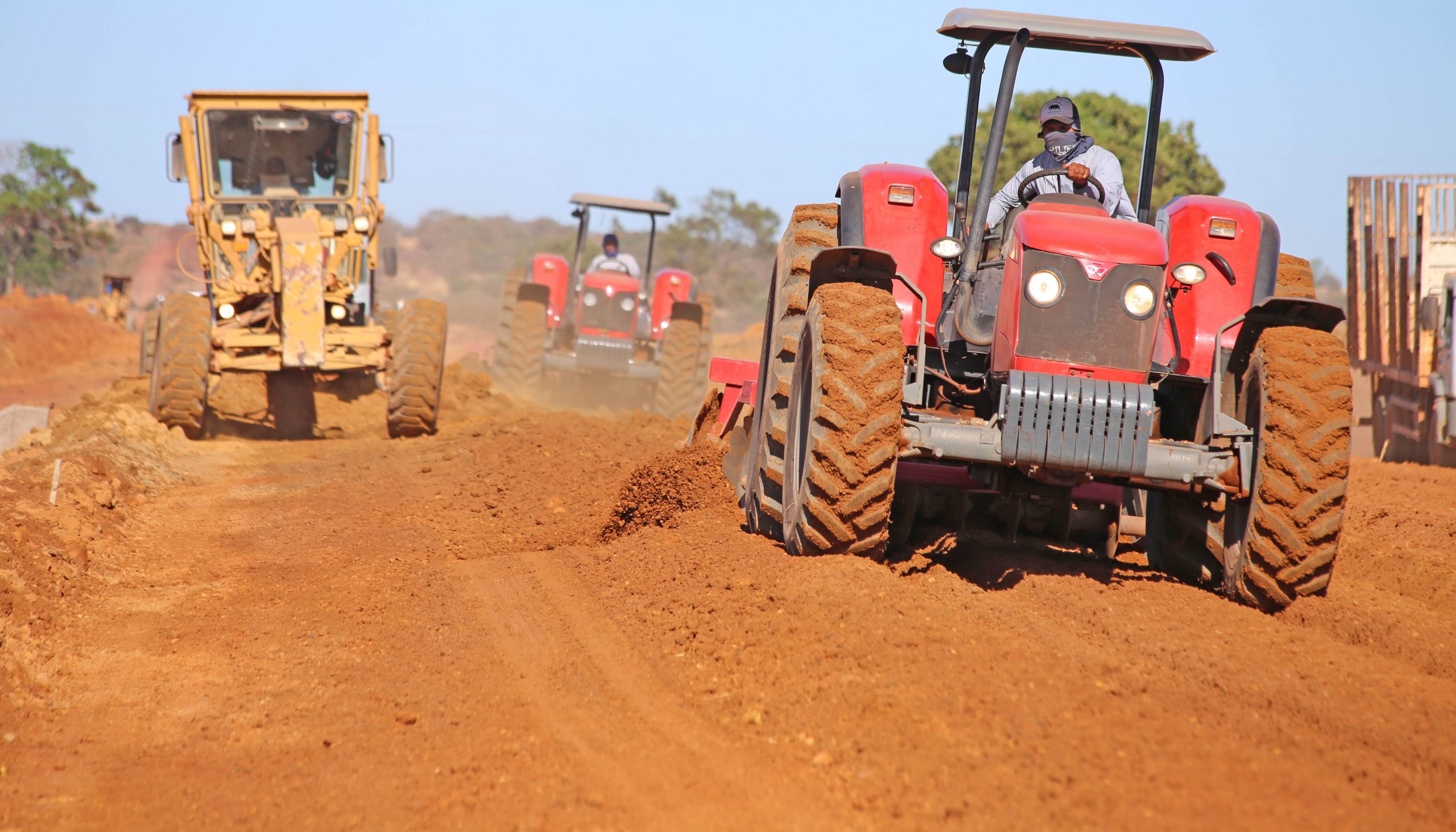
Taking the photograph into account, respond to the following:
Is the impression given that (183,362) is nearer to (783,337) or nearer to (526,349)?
(526,349)

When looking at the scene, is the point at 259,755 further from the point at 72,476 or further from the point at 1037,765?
the point at 72,476

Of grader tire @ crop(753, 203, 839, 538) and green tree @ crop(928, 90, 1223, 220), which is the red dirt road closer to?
grader tire @ crop(753, 203, 839, 538)

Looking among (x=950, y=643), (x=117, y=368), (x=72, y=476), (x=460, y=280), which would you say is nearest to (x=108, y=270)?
(x=460, y=280)

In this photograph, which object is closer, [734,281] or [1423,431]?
[1423,431]

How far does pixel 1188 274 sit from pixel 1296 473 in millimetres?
967

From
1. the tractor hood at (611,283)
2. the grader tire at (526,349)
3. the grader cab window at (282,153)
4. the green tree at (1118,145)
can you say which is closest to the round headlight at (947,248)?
the grader cab window at (282,153)

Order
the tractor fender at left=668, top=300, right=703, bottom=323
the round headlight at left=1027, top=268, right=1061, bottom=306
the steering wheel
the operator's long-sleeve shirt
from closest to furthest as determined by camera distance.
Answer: the round headlight at left=1027, top=268, right=1061, bottom=306 → the steering wheel → the operator's long-sleeve shirt → the tractor fender at left=668, top=300, right=703, bottom=323

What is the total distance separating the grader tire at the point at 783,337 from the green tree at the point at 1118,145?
19.8 m

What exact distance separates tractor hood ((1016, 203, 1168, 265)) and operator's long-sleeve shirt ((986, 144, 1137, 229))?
69cm

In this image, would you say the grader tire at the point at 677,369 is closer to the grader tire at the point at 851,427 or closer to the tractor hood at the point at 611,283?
the tractor hood at the point at 611,283

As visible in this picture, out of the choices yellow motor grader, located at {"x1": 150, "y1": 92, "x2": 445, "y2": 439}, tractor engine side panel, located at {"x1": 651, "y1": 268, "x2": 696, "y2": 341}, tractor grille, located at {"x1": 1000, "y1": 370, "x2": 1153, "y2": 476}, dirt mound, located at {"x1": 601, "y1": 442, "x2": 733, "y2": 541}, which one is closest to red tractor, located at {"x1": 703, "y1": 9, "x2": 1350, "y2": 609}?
tractor grille, located at {"x1": 1000, "y1": 370, "x2": 1153, "y2": 476}

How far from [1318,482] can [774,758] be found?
2.72 m

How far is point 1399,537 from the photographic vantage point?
7855 millimetres

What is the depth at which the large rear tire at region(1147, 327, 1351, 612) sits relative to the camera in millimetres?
4836
